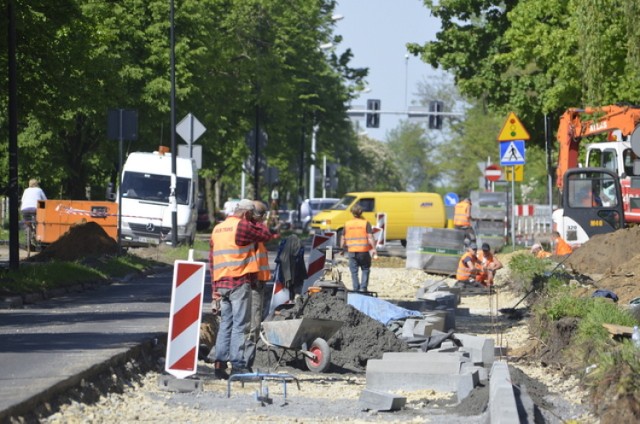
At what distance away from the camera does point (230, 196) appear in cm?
12088

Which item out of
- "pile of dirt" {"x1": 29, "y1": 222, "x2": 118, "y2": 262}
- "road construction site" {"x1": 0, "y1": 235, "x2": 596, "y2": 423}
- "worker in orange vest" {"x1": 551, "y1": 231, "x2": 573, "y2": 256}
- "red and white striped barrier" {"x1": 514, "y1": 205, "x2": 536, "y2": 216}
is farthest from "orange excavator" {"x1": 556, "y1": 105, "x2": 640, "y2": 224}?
"red and white striped barrier" {"x1": 514, "y1": 205, "x2": 536, "y2": 216}

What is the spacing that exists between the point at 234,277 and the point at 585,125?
21710 mm

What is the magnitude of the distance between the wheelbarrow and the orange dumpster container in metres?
19.3

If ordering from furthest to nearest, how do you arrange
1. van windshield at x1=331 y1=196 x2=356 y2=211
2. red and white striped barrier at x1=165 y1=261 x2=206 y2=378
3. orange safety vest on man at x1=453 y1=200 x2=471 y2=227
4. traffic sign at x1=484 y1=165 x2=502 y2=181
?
1. van windshield at x1=331 y1=196 x2=356 y2=211
2. traffic sign at x1=484 y1=165 x2=502 y2=181
3. orange safety vest on man at x1=453 y1=200 x2=471 y2=227
4. red and white striped barrier at x1=165 y1=261 x2=206 y2=378

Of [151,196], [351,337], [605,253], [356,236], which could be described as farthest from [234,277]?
[151,196]

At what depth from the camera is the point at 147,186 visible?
1586 inches

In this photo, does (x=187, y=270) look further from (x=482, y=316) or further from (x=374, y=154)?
(x=374, y=154)

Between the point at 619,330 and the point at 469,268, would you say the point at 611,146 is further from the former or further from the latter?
the point at 619,330

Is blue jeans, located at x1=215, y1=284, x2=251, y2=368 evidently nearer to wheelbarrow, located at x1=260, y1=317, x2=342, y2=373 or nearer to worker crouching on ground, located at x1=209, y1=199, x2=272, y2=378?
worker crouching on ground, located at x1=209, y1=199, x2=272, y2=378

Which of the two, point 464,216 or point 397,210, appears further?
point 397,210

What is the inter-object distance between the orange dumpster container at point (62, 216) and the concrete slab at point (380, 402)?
74.7ft

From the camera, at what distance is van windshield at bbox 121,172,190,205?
40.2m

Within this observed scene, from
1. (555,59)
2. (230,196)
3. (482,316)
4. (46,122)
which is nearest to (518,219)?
(555,59)

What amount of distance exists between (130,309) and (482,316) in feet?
17.8
